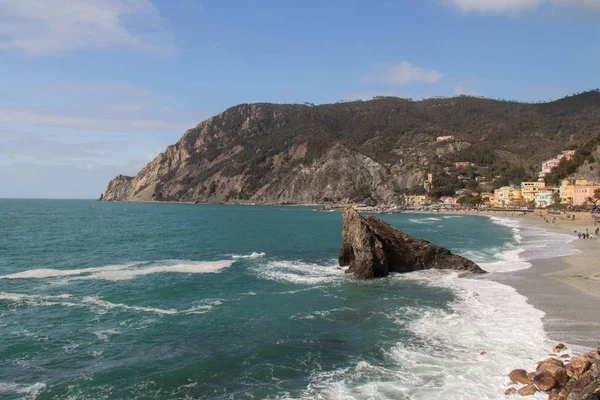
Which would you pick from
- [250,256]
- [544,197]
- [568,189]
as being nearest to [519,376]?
[250,256]

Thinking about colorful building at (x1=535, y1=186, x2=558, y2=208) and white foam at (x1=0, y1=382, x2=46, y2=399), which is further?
colorful building at (x1=535, y1=186, x2=558, y2=208)

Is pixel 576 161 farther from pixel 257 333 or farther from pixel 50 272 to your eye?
pixel 50 272

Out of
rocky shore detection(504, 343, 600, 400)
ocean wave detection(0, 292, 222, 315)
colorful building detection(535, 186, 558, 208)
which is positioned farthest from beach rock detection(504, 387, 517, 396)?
colorful building detection(535, 186, 558, 208)

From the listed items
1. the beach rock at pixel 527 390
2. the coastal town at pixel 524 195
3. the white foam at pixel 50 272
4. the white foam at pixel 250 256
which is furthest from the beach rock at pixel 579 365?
the coastal town at pixel 524 195

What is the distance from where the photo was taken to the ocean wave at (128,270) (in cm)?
3294

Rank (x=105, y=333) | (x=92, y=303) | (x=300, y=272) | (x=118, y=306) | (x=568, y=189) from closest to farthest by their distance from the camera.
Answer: (x=105, y=333) → (x=118, y=306) → (x=92, y=303) → (x=300, y=272) → (x=568, y=189)

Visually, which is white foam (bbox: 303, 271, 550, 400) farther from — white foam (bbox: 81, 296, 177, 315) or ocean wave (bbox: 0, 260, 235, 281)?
ocean wave (bbox: 0, 260, 235, 281)

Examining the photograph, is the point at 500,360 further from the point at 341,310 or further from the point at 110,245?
the point at 110,245

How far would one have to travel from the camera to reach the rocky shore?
11.9 metres

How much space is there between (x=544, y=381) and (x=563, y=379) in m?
0.60

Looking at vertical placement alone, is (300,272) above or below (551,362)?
below

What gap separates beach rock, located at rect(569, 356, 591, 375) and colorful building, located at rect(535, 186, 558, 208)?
130 metres

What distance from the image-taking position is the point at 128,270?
35.9m

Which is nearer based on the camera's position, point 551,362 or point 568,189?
point 551,362
